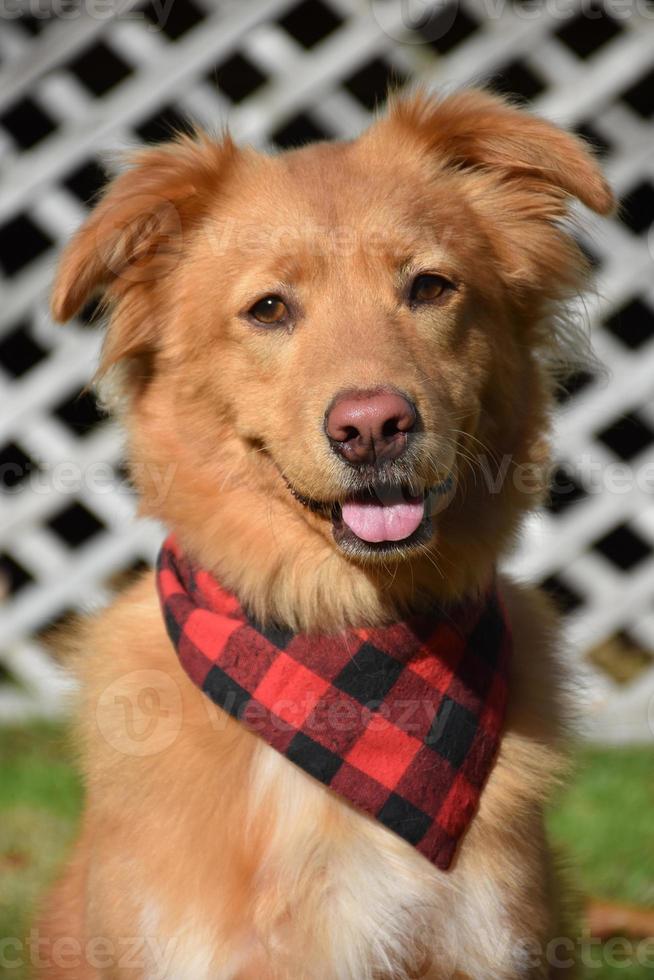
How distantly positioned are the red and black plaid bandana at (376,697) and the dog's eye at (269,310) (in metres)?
0.59

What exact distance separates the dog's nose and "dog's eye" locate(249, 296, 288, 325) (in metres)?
0.34

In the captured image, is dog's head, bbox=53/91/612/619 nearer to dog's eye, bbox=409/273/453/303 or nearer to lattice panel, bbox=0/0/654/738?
dog's eye, bbox=409/273/453/303

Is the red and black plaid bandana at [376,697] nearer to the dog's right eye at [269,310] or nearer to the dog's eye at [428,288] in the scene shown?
the dog's right eye at [269,310]

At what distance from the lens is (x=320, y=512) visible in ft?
8.13

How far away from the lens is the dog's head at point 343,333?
2379 millimetres

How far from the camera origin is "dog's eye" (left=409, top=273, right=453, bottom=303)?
8.37 feet

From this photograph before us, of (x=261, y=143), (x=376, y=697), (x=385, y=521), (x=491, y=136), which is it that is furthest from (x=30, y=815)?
(x=491, y=136)

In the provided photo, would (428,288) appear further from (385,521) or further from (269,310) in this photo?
(385,521)

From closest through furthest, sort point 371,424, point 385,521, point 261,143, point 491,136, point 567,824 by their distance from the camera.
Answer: point 371,424 < point 385,521 < point 491,136 < point 567,824 < point 261,143

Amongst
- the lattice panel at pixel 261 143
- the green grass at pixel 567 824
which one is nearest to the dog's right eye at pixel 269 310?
the green grass at pixel 567 824

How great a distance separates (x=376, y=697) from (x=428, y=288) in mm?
890

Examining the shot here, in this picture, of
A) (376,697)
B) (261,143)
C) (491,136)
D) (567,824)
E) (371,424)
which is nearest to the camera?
(371,424)

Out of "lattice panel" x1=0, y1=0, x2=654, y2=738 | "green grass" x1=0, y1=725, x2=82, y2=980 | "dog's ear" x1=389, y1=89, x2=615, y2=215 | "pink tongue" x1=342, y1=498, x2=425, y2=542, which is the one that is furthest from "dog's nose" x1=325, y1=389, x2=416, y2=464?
"lattice panel" x1=0, y1=0, x2=654, y2=738

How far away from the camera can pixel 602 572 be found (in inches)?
198
